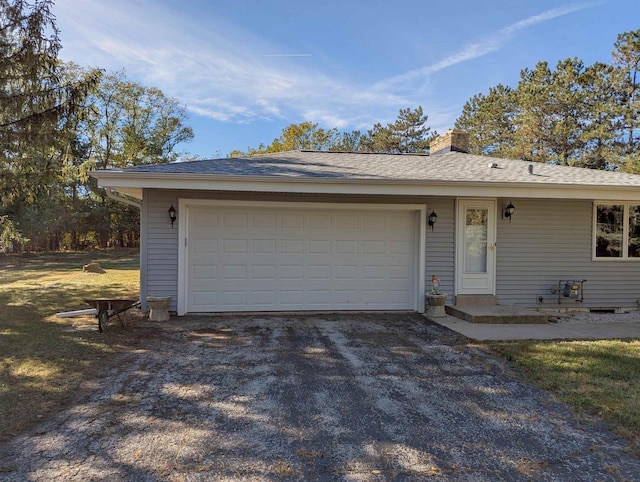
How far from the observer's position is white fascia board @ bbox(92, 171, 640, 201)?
6.17 meters

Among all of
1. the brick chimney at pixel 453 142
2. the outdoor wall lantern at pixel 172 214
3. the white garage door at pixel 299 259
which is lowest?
the white garage door at pixel 299 259

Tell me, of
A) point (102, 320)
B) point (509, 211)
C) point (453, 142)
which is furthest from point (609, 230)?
point (102, 320)

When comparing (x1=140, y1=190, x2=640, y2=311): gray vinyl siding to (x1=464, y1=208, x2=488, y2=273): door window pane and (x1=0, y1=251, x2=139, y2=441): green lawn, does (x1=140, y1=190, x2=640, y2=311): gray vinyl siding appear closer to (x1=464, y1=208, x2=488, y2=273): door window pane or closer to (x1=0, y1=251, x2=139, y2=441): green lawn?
(x1=464, y1=208, x2=488, y2=273): door window pane

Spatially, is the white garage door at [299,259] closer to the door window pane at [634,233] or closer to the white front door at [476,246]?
the white front door at [476,246]

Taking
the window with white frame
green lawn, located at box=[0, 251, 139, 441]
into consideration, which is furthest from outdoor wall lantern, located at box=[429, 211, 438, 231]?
green lawn, located at box=[0, 251, 139, 441]

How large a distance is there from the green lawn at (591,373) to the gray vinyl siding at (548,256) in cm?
234

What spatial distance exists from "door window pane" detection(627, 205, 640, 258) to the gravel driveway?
5686mm

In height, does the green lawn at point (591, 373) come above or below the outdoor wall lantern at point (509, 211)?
below

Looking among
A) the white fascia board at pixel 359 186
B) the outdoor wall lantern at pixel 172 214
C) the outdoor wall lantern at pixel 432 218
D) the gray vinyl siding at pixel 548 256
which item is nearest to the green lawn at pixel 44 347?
the outdoor wall lantern at pixel 172 214

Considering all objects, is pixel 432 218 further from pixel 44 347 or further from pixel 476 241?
pixel 44 347

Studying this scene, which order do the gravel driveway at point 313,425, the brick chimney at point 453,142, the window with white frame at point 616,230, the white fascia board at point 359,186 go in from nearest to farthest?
the gravel driveway at point 313,425 < the white fascia board at point 359,186 < the window with white frame at point 616,230 < the brick chimney at point 453,142

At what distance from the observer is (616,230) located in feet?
26.0

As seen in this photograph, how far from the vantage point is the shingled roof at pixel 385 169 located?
21.6 ft

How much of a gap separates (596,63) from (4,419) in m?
25.5
